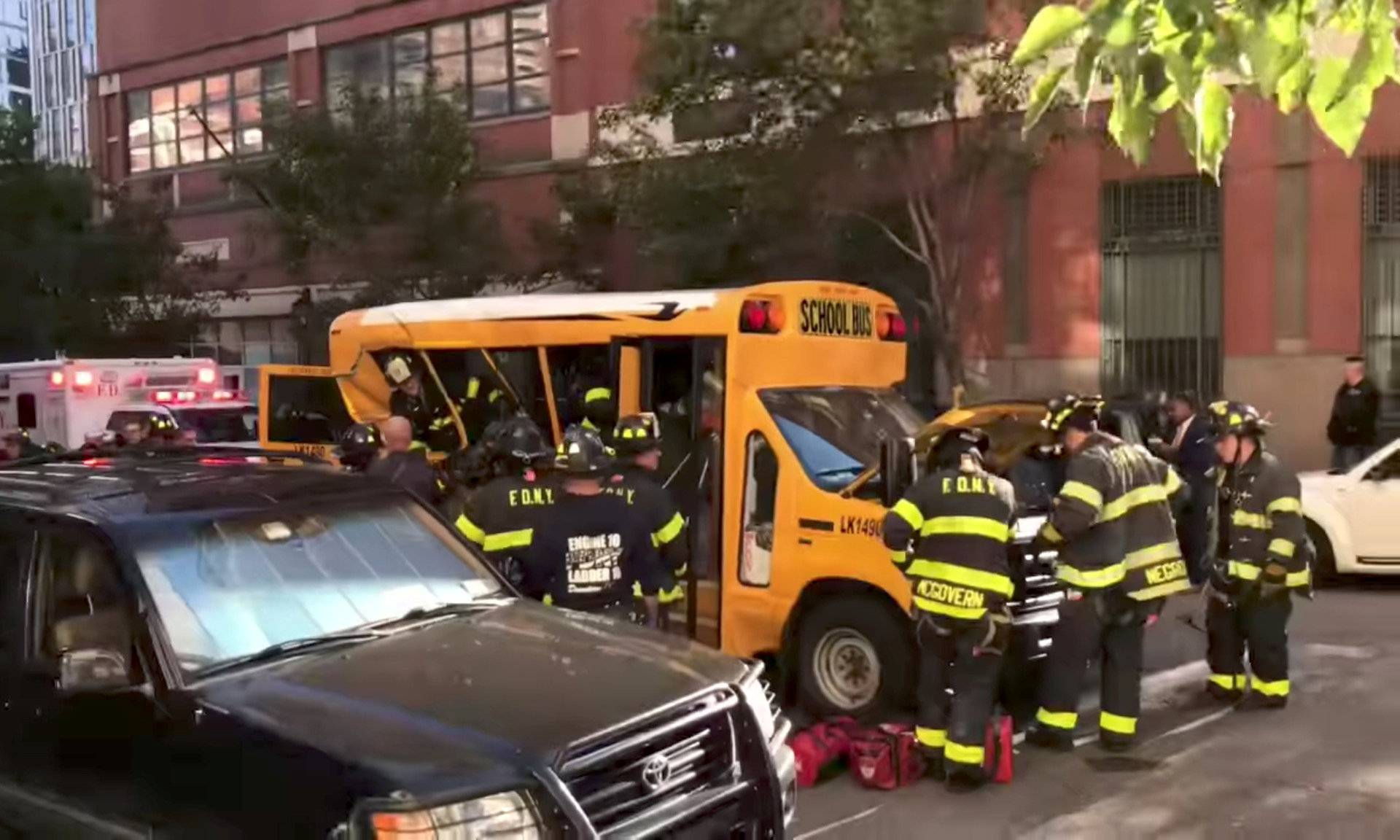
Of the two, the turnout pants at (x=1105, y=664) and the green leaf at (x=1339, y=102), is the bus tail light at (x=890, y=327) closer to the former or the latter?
the turnout pants at (x=1105, y=664)

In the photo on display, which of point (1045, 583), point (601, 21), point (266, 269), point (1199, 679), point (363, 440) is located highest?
point (601, 21)

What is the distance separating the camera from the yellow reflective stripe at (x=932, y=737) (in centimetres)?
Result: 662

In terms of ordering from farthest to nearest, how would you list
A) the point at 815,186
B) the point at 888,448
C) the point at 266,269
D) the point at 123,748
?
the point at 266,269
the point at 815,186
the point at 888,448
the point at 123,748

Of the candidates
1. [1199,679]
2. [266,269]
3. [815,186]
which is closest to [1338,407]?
[815,186]

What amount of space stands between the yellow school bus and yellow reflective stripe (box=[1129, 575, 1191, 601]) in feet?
3.79

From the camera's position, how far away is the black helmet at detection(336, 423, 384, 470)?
9.56 m

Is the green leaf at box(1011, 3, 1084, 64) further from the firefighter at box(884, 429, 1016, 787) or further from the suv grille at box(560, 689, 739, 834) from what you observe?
the firefighter at box(884, 429, 1016, 787)

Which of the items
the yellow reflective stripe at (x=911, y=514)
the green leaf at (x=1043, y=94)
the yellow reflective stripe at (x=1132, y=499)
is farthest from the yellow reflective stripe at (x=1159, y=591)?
the green leaf at (x=1043, y=94)

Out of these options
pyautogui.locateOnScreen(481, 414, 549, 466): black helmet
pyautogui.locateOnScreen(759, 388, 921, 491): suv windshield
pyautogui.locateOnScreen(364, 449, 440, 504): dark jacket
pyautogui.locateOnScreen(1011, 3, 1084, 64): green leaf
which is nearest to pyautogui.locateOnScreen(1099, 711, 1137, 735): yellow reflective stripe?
pyautogui.locateOnScreen(759, 388, 921, 491): suv windshield

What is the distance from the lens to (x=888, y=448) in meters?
6.94

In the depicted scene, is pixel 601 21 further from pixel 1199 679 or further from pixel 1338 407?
pixel 1199 679

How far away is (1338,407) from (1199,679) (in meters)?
7.73

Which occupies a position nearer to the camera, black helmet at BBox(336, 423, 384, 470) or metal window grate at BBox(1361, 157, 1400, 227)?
black helmet at BBox(336, 423, 384, 470)

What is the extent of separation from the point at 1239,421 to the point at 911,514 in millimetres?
2602
